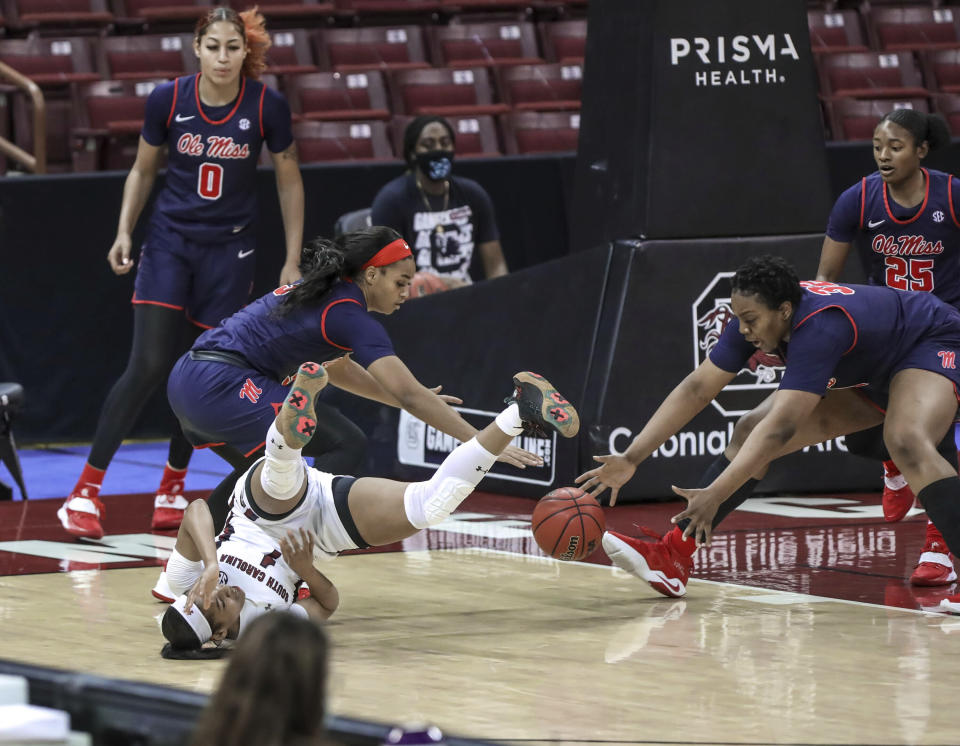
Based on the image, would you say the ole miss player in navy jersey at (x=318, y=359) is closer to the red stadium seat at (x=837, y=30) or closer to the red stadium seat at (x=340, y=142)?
the red stadium seat at (x=340, y=142)

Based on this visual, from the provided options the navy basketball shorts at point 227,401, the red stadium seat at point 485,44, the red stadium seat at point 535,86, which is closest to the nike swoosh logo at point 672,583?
A: the navy basketball shorts at point 227,401

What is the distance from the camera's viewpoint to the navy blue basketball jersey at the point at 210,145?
23.0ft

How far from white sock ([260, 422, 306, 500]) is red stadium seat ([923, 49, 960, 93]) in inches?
391

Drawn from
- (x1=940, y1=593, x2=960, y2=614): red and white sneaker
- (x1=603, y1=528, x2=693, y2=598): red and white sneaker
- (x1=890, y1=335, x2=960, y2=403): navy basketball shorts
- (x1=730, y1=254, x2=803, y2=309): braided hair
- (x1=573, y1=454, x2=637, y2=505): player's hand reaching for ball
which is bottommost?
(x1=940, y1=593, x2=960, y2=614): red and white sneaker

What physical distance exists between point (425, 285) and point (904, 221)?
2.86 meters

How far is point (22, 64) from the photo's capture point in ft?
37.9

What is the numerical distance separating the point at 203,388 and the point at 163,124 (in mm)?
1833

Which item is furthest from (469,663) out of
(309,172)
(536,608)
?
(309,172)

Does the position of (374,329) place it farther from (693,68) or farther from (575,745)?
(693,68)

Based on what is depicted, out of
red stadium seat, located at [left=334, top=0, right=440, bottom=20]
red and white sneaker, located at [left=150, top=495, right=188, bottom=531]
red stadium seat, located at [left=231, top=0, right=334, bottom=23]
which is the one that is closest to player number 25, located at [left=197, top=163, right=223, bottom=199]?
red and white sneaker, located at [left=150, top=495, right=188, bottom=531]

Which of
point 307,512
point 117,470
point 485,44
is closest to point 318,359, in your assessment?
point 307,512

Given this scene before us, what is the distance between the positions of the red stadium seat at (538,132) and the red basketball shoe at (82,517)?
587 cm

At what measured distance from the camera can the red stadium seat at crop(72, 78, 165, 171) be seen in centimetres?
1083

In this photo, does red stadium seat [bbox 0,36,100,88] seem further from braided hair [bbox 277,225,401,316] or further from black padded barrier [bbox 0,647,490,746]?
black padded barrier [bbox 0,647,490,746]
